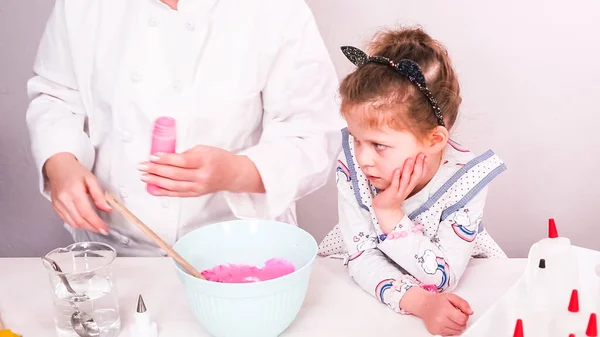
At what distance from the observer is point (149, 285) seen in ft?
3.77

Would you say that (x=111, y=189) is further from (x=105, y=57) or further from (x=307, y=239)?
(x=307, y=239)

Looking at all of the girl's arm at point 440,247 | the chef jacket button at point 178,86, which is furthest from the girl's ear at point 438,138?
the chef jacket button at point 178,86

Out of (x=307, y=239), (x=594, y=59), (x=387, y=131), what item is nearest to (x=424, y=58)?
(x=387, y=131)

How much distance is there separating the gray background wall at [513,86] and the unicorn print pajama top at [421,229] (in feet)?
1.66

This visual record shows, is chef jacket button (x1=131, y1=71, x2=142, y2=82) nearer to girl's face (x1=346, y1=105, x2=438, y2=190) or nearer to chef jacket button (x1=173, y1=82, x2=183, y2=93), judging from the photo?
chef jacket button (x1=173, y1=82, x2=183, y2=93)

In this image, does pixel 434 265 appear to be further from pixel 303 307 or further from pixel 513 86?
pixel 513 86

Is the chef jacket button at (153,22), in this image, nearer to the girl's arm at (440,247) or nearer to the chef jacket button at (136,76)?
the chef jacket button at (136,76)

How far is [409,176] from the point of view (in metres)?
1.13

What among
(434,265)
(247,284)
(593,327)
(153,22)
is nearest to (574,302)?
(593,327)

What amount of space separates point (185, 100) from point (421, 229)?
1.62 feet

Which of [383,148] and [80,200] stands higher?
[383,148]

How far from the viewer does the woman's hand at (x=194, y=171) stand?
1071 mm

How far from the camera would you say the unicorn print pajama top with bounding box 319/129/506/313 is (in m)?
1.11

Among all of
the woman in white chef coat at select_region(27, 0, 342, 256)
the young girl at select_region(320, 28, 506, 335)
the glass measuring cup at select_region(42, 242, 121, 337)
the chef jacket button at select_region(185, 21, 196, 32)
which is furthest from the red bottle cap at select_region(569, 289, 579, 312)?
the chef jacket button at select_region(185, 21, 196, 32)
